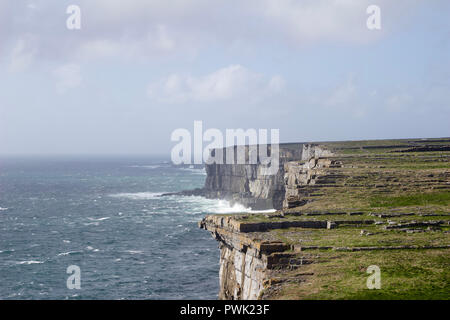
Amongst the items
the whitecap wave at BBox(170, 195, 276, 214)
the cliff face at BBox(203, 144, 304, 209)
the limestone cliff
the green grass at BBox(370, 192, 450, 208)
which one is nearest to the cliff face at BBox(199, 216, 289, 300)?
the green grass at BBox(370, 192, 450, 208)

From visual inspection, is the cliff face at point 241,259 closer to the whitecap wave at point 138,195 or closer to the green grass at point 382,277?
the green grass at point 382,277

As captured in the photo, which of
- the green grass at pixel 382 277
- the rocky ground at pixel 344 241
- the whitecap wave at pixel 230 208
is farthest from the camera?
the whitecap wave at pixel 230 208

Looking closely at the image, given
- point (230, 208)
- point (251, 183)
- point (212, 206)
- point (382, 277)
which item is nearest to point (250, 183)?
point (251, 183)

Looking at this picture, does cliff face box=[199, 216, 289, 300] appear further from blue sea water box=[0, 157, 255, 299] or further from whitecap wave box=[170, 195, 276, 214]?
whitecap wave box=[170, 195, 276, 214]

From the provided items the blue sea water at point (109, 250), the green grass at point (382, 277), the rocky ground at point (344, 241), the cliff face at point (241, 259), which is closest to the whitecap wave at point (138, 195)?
the blue sea water at point (109, 250)

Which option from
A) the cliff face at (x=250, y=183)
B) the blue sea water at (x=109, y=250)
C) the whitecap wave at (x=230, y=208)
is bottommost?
the blue sea water at (x=109, y=250)
